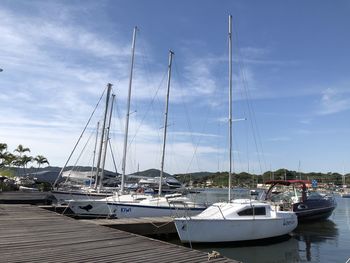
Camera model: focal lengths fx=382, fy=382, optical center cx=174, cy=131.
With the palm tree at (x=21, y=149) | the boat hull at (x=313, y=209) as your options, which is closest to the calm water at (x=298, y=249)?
the boat hull at (x=313, y=209)

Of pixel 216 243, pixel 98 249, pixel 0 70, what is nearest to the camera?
pixel 98 249

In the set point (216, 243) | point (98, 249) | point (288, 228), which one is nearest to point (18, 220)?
point (98, 249)

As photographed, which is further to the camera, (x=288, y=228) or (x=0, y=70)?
(x=0, y=70)

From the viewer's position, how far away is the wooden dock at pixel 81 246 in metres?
9.89

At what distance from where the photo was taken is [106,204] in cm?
2731

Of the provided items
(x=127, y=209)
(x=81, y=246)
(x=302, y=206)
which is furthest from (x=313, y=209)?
(x=81, y=246)

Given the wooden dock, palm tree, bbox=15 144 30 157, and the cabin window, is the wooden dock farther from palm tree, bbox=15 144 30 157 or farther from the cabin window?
palm tree, bbox=15 144 30 157

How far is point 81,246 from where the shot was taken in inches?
448

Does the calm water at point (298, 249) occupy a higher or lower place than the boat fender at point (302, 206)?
lower

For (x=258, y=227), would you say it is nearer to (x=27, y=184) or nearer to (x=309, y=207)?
(x=309, y=207)

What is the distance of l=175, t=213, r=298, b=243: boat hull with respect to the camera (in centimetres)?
1934

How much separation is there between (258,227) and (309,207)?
487 inches

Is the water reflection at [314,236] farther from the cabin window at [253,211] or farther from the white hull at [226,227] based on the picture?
the cabin window at [253,211]

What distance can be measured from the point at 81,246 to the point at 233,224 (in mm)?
10837
